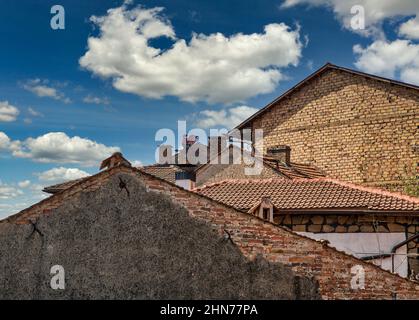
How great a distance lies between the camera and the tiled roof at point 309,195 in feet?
41.5

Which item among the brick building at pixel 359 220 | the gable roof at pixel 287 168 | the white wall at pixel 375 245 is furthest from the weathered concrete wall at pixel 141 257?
the gable roof at pixel 287 168

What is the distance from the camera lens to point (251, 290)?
281 inches

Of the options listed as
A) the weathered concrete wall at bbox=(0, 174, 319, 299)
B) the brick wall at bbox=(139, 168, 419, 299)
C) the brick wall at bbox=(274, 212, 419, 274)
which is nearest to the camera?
the weathered concrete wall at bbox=(0, 174, 319, 299)

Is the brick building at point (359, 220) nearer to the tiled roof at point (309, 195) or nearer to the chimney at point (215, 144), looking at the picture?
the tiled roof at point (309, 195)

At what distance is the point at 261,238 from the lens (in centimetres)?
728

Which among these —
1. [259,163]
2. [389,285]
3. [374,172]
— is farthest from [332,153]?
[389,285]

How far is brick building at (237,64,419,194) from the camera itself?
18266mm

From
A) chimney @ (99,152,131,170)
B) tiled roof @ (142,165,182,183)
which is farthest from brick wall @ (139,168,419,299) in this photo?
tiled roof @ (142,165,182,183)

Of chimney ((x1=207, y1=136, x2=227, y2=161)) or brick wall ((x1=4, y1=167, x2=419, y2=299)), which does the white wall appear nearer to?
brick wall ((x1=4, y1=167, x2=419, y2=299))

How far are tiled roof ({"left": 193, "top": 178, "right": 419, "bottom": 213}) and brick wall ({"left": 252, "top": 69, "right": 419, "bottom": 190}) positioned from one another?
186 inches

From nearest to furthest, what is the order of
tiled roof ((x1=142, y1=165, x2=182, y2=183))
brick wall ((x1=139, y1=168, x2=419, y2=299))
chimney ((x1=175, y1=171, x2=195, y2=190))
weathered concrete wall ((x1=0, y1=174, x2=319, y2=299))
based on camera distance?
weathered concrete wall ((x1=0, y1=174, x2=319, y2=299))
brick wall ((x1=139, y1=168, x2=419, y2=299))
chimney ((x1=175, y1=171, x2=195, y2=190))
tiled roof ((x1=142, y1=165, x2=182, y2=183))

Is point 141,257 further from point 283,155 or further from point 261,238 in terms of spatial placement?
point 283,155
